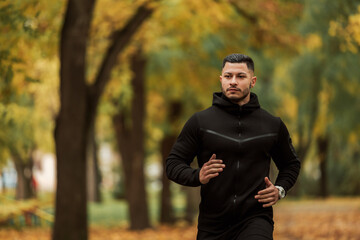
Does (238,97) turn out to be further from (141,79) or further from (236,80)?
(141,79)

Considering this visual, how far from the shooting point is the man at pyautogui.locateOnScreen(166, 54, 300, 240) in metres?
4.39

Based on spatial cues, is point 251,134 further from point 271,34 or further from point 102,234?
point 102,234

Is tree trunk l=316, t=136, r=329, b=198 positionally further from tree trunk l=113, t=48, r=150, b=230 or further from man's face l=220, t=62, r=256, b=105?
man's face l=220, t=62, r=256, b=105

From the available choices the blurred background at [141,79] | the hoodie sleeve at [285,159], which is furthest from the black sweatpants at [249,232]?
the blurred background at [141,79]

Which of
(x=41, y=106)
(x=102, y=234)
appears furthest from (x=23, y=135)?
(x=102, y=234)

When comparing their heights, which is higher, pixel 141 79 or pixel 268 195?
pixel 141 79

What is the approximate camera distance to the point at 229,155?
439 cm

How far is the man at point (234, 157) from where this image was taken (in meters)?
4.39

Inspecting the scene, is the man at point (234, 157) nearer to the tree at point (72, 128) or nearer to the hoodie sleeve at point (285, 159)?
the hoodie sleeve at point (285, 159)

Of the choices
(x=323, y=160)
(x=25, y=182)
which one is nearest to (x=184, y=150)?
(x=25, y=182)

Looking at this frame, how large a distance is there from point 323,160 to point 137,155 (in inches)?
754

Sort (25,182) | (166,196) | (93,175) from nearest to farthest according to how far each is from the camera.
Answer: (166,196) < (25,182) < (93,175)

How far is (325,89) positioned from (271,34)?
257 inches

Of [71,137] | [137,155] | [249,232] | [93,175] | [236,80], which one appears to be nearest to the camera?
[249,232]
